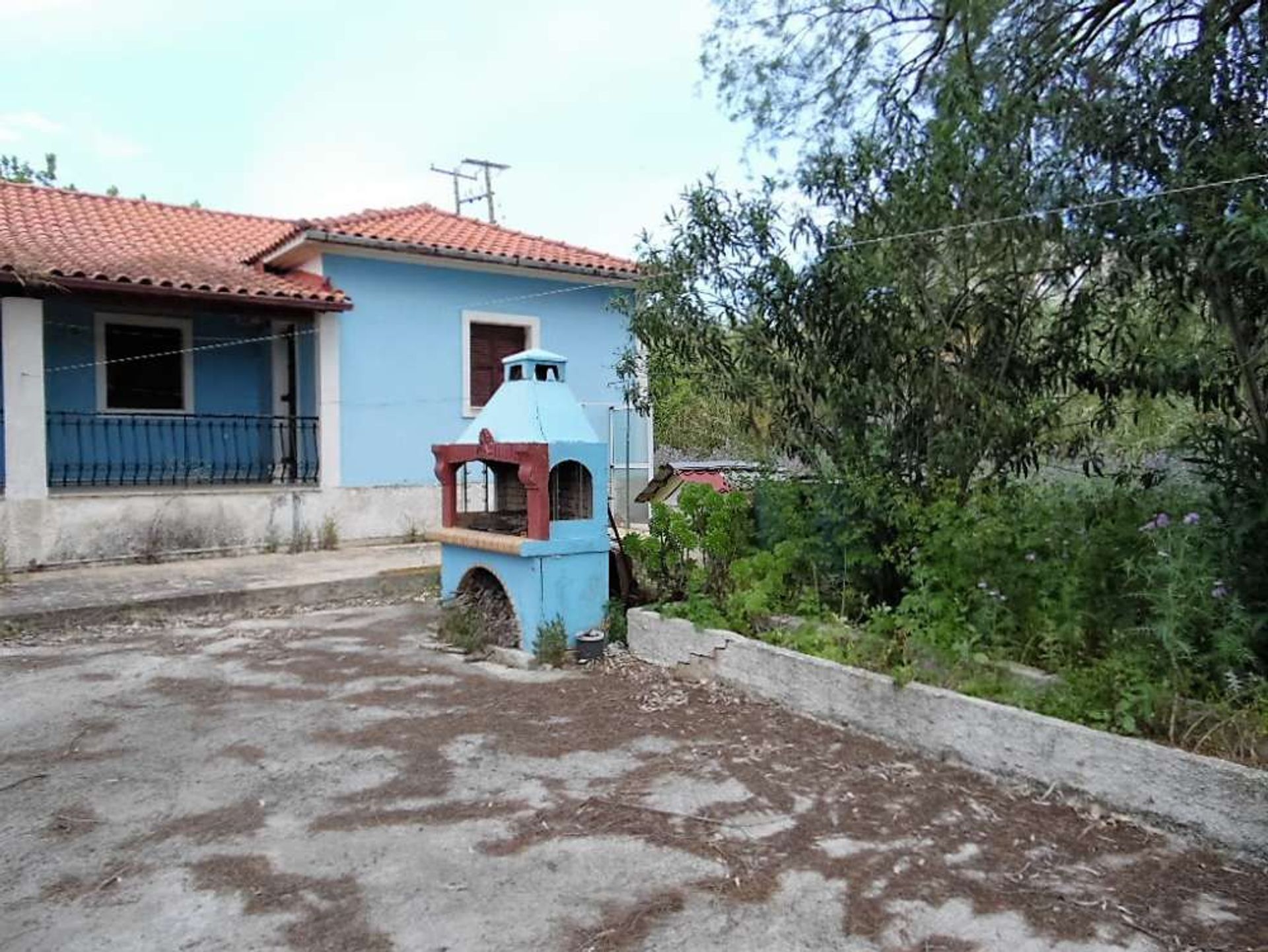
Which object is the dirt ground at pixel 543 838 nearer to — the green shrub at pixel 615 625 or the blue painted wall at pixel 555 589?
the blue painted wall at pixel 555 589

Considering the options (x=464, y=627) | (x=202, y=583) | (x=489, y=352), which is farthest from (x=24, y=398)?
(x=464, y=627)

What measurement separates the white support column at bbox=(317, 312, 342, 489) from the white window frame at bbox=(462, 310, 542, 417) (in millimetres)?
1796

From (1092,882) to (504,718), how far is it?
2902 millimetres

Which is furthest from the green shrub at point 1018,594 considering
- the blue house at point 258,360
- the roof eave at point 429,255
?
the roof eave at point 429,255

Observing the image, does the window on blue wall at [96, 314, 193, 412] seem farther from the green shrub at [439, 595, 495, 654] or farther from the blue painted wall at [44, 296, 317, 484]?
the green shrub at [439, 595, 495, 654]

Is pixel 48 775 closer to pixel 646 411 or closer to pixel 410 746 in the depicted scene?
pixel 410 746

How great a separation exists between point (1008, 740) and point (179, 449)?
11270mm

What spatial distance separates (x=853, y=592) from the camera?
213 inches

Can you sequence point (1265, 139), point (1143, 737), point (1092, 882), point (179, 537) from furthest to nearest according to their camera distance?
point (179, 537) < point (1265, 139) < point (1143, 737) < point (1092, 882)

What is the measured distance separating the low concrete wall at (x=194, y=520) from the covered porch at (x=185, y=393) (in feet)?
1.80

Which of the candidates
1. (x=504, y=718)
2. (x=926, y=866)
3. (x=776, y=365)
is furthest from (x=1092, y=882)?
(x=776, y=365)

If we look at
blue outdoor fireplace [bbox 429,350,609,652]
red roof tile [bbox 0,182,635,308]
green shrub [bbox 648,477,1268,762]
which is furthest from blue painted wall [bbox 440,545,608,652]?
red roof tile [bbox 0,182,635,308]

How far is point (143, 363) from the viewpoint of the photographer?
12047 millimetres

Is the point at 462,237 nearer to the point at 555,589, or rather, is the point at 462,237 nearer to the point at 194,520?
the point at 194,520
